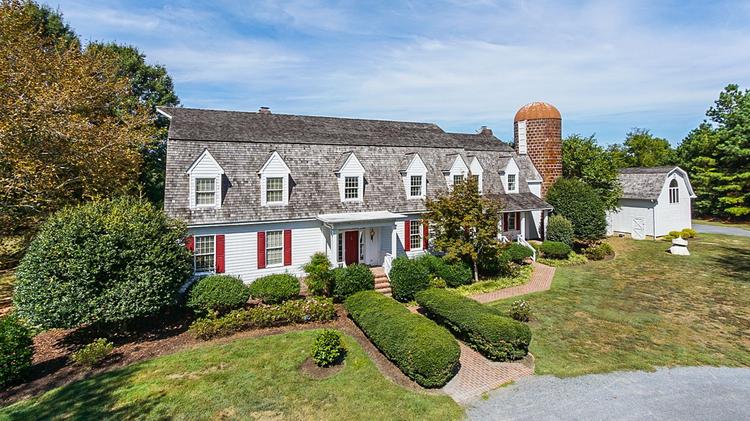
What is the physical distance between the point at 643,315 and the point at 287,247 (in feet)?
53.6

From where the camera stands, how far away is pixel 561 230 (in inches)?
1013

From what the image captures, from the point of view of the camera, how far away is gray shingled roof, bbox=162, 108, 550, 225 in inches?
700

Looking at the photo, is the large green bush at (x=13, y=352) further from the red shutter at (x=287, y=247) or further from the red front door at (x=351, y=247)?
the red front door at (x=351, y=247)

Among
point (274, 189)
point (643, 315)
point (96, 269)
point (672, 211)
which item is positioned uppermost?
point (274, 189)

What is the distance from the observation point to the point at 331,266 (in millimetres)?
18672

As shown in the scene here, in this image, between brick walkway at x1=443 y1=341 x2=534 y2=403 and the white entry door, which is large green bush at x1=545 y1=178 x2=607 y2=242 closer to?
the white entry door

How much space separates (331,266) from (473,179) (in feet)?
28.6

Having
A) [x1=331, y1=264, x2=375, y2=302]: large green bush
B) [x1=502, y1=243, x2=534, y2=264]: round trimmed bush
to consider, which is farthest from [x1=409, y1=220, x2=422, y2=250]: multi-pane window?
[x1=331, y1=264, x2=375, y2=302]: large green bush

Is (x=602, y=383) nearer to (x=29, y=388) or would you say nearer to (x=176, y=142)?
(x=29, y=388)

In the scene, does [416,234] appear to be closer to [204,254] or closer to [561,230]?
[561,230]

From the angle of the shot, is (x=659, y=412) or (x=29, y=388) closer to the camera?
(x=659, y=412)

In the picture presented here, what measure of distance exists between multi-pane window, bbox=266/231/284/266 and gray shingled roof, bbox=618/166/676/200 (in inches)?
1197

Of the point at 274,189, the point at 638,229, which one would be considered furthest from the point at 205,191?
the point at 638,229

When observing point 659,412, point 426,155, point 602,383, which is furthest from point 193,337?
point 426,155
